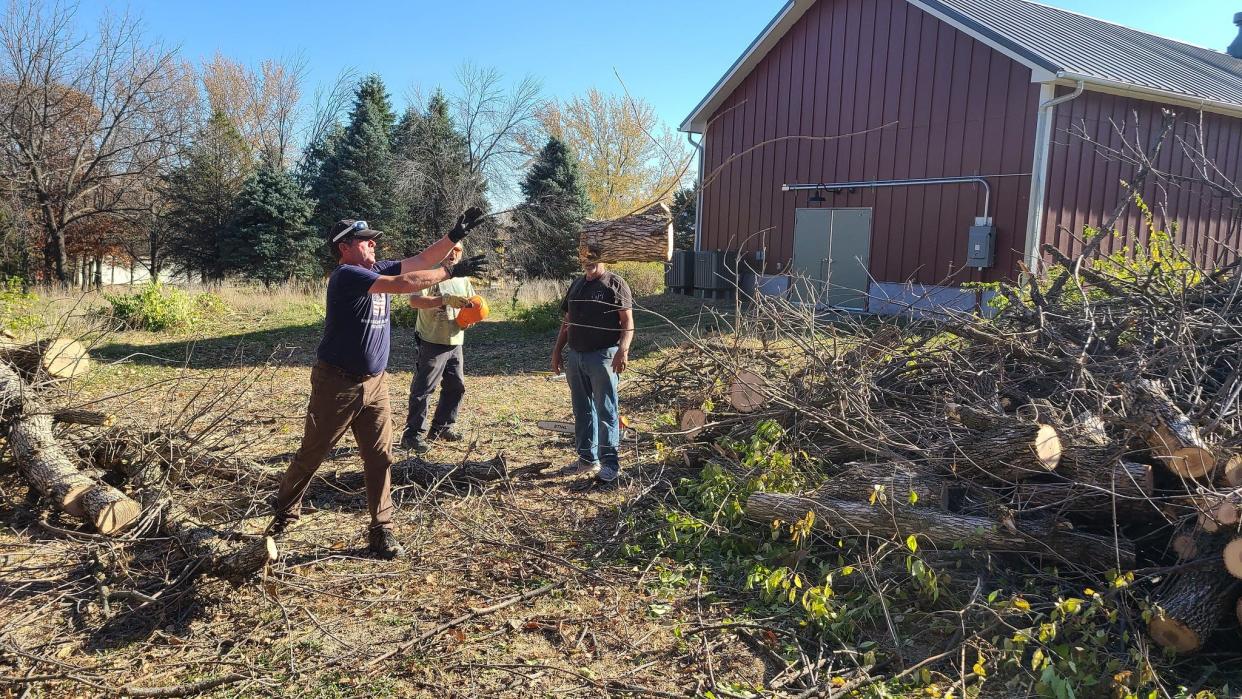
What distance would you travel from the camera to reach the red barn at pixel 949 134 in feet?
36.9

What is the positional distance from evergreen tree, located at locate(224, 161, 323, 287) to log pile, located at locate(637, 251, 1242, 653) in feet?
65.9

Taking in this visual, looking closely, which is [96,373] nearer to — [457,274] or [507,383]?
[507,383]

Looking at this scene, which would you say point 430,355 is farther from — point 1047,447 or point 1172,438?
point 1172,438

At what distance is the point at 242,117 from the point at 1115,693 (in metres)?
37.3

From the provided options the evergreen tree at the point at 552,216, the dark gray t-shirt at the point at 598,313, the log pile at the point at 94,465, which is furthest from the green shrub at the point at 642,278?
the log pile at the point at 94,465

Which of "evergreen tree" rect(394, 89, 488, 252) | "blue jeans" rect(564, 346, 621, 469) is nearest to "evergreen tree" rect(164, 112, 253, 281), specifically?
"evergreen tree" rect(394, 89, 488, 252)

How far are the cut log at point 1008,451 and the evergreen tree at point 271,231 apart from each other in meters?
21.7

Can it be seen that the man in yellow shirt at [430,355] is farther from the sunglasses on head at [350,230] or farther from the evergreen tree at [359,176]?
the evergreen tree at [359,176]

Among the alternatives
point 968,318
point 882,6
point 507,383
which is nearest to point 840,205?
point 882,6

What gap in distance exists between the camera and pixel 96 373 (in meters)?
9.08

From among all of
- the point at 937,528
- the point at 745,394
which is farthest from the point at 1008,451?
the point at 745,394

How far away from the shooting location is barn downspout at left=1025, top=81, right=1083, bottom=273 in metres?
10.8

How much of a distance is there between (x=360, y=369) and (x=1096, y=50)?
1324 cm

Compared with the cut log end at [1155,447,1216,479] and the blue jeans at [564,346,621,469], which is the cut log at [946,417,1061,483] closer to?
the cut log end at [1155,447,1216,479]
